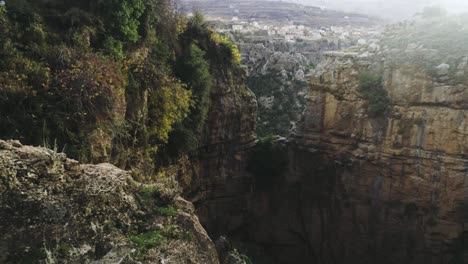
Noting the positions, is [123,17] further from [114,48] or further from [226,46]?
[226,46]

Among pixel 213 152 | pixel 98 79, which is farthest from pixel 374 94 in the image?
pixel 98 79

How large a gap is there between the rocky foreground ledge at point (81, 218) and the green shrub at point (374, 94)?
13.6 meters

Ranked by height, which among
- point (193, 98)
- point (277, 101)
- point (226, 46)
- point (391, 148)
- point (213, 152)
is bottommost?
point (277, 101)

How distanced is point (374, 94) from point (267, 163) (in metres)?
5.74

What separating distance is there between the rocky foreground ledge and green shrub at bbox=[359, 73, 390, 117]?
1357 centimetres

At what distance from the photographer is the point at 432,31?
67.6 ft

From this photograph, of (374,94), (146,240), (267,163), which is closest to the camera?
(146,240)

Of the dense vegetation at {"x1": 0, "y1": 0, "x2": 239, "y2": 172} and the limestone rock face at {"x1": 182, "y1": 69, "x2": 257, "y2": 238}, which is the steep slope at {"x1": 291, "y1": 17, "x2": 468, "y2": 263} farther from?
the dense vegetation at {"x1": 0, "y1": 0, "x2": 239, "y2": 172}

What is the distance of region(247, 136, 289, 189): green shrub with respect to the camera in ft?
72.6

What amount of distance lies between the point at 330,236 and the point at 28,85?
15752 mm

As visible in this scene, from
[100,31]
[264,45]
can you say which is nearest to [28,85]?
[100,31]

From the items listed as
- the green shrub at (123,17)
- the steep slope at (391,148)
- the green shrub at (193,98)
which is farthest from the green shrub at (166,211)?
the steep slope at (391,148)

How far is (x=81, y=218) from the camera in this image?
6324 mm

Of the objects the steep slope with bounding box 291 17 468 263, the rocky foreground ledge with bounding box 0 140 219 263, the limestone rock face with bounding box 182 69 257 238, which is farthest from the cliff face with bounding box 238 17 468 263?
the rocky foreground ledge with bounding box 0 140 219 263
